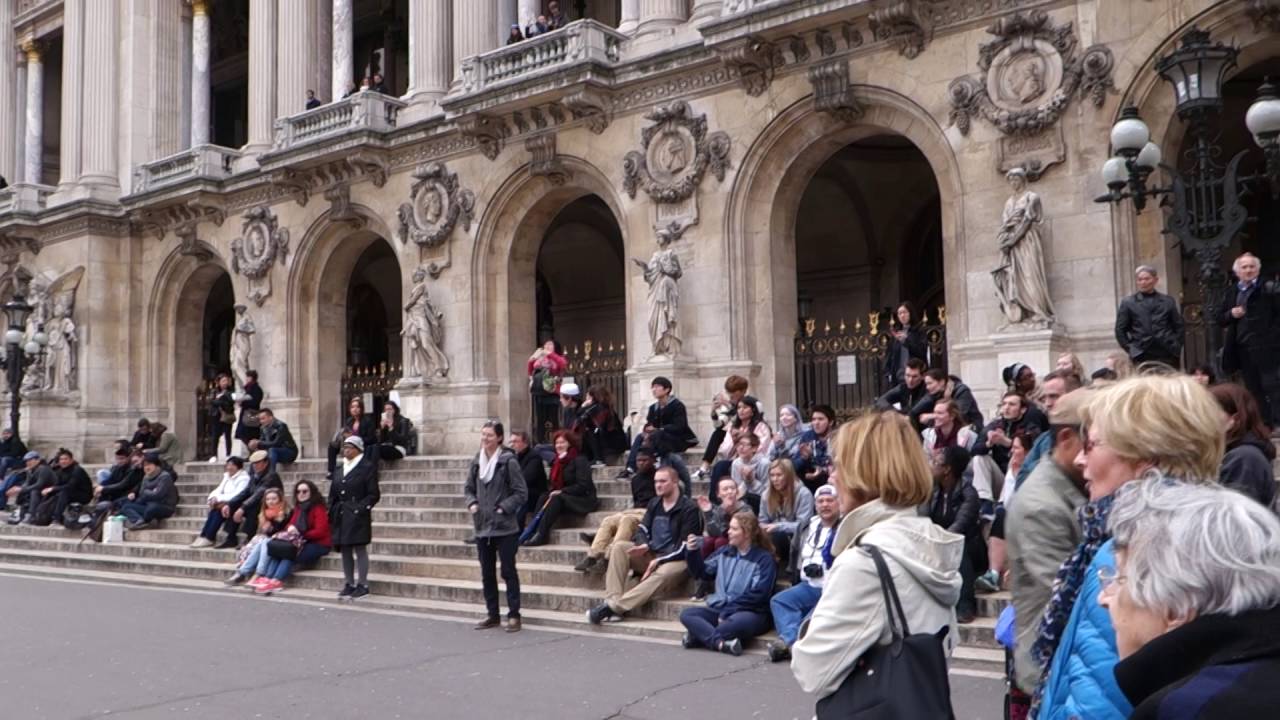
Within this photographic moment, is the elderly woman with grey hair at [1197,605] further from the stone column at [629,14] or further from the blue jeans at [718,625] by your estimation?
the stone column at [629,14]

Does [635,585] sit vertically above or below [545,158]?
below

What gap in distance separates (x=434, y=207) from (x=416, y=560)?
9824mm

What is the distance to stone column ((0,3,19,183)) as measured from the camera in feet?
107

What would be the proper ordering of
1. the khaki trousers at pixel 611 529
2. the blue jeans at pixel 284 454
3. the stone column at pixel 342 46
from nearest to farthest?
the khaki trousers at pixel 611 529, the blue jeans at pixel 284 454, the stone column at pixel 342 46

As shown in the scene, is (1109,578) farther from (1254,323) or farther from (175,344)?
(175,344)

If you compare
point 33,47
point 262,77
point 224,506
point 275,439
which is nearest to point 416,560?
point 224,506

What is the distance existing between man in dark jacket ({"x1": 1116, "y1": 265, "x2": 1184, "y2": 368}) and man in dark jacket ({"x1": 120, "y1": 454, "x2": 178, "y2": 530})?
48.1ft

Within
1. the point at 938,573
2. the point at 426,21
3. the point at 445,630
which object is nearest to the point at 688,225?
the point at 426,21

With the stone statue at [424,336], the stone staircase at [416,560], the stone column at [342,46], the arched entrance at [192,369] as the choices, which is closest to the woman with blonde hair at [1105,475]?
the stone staircase at [416,560]

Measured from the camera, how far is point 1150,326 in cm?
1091

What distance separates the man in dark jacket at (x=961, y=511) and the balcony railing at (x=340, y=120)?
1566 centimetres

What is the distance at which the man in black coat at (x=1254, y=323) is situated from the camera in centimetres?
1045

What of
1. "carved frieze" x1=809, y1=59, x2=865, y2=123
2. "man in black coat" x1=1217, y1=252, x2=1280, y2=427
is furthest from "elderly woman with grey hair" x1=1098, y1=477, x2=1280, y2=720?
"carved frieze" x1=809, y1=59, x2=865, y2=123

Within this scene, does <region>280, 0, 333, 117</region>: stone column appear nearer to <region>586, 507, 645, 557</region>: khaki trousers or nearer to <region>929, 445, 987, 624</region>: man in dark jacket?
<region>586, 507, 645, 557</region>: khaki trousers
